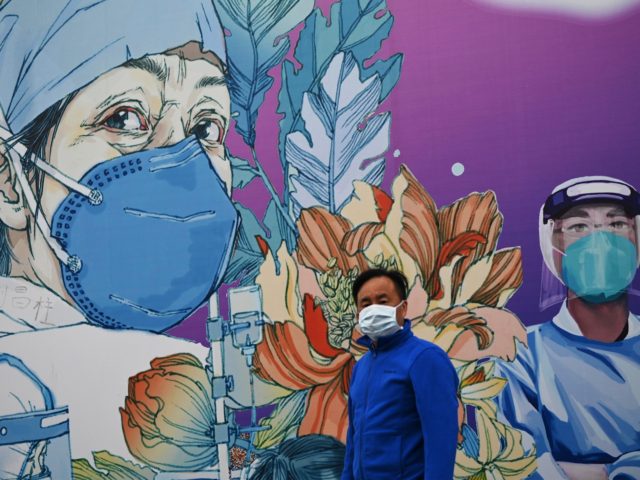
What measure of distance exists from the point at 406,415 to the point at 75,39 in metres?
2.81

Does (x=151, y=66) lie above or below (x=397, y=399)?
above

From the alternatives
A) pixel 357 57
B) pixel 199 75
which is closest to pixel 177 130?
pixel 199 75

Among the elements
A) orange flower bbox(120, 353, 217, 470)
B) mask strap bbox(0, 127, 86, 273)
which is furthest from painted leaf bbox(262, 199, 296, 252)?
mask strap bbox(0, 127, 86, 273)

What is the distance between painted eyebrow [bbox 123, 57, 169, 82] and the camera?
4.20 meters

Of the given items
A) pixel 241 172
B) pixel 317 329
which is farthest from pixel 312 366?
pixel 241 172

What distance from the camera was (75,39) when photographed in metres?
4.33

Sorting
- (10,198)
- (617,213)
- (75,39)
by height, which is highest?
(75,39)

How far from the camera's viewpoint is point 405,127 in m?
3.83

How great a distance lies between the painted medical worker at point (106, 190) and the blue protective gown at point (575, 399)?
127 cm

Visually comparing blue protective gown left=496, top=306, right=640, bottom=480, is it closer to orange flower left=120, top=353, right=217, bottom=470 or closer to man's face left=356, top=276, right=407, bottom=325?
man's face left=356, top=276, right=407, bottom=325

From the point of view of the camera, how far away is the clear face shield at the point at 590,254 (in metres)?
3.49

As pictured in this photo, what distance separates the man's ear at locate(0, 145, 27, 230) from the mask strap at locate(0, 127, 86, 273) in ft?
0.08

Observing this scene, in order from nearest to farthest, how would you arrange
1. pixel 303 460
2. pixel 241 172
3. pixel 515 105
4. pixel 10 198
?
pixel 515 105
pixel 303 460
pixel 241 172
pixel 10 198

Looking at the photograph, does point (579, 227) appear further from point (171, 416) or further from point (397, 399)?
point (171, 416)
